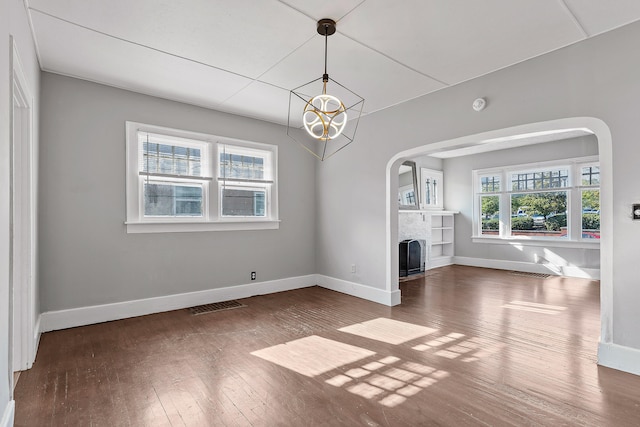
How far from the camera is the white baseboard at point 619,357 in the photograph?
2518 mm

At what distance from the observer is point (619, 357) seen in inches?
102

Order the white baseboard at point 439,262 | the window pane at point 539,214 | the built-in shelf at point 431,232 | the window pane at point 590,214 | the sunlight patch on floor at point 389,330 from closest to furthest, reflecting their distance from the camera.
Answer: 1. the sunlight patch on floor at point 389,330
2. the window pane at point 590,214
3. the window pane at point 539,214
4. the built-in shelf at point 431,232
5. the white baseboard at point 439,262

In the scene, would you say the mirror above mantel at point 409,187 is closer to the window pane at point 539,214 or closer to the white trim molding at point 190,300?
the window pane at point 539,214

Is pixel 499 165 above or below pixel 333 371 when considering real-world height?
above

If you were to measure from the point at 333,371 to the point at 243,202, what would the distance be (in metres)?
3.05

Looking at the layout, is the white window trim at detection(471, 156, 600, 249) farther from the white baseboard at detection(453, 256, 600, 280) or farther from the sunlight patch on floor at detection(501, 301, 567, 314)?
the sunlight patch on floor at detection(501, 301, 567, 314)

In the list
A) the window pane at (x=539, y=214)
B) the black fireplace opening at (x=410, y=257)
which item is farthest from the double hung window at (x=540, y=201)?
the black fireplace opening at (x=410, y=257)

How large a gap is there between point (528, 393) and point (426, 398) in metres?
0.72

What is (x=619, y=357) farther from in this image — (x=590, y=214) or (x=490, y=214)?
(x=490, y=214)

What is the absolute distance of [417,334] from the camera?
3387mm

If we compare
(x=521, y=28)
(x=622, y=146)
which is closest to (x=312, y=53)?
(x=521, y=28)

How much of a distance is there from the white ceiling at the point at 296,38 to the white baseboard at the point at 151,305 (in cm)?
258

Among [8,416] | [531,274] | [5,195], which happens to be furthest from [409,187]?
[8,416]

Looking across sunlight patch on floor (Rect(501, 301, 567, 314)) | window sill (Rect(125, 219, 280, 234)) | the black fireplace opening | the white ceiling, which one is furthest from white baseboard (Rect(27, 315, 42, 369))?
the black fireplace opening
